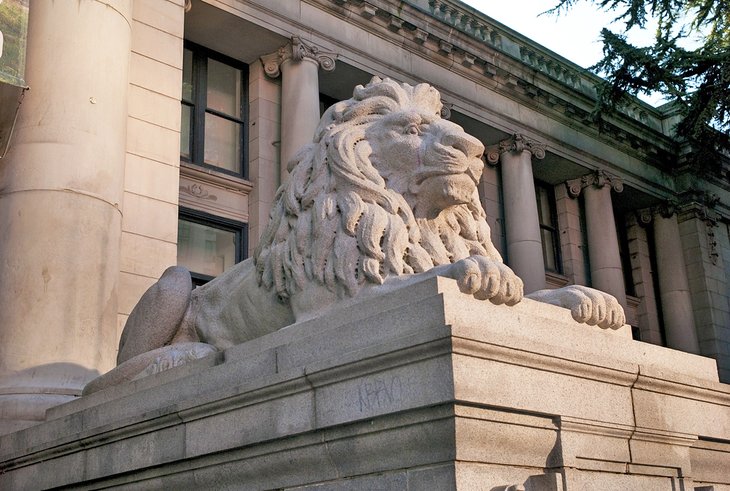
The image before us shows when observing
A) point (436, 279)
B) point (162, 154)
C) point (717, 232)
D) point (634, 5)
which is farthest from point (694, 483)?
point (717, 232)

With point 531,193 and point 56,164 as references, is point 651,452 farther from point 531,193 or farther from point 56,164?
point 531,193

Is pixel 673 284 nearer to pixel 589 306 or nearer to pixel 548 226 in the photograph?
pixel 548 226

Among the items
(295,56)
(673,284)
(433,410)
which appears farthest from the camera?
(673,284)

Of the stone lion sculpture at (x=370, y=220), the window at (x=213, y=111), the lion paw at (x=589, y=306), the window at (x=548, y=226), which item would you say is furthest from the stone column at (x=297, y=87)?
the lion paw at (x=589, y=306)

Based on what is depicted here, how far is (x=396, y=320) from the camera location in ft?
15.0

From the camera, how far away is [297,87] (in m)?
18.0

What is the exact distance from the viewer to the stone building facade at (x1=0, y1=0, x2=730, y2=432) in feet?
34.2

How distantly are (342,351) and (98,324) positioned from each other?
20.9 feet

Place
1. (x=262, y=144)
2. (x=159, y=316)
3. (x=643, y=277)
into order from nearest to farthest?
(x=159, y=316) → (x=262, y=144) → (x=643, y=277)

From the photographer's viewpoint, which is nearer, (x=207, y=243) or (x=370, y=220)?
(x=370, y=220)

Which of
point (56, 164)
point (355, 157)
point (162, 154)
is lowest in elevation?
point (355, 157)

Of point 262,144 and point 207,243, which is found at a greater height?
point 262,144

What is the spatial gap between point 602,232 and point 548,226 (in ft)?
5.30

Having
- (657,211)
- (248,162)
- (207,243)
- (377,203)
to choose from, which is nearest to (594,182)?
(657,211)
